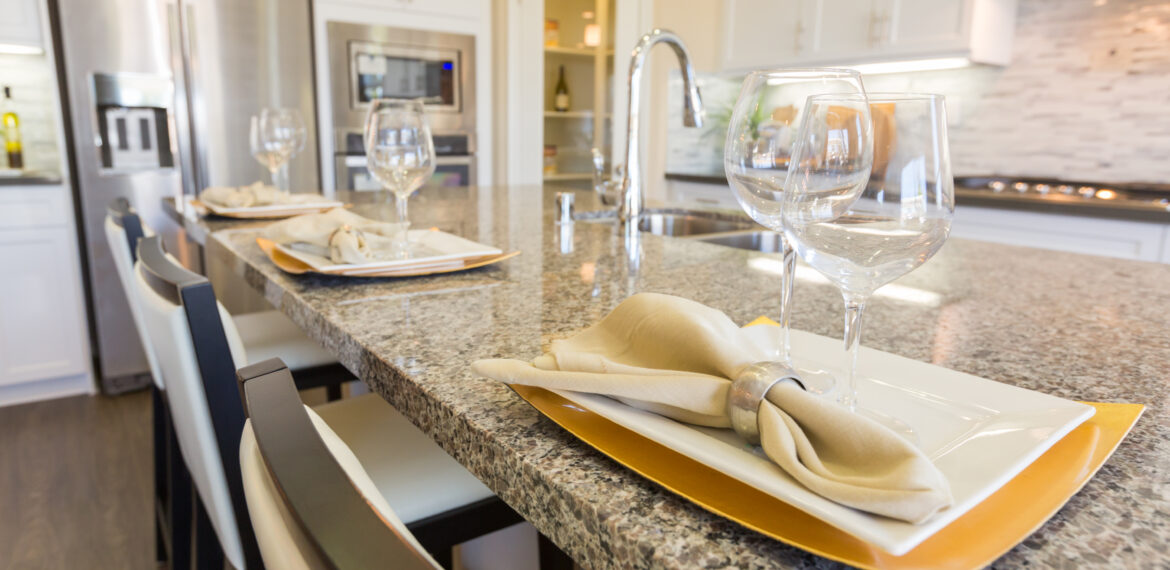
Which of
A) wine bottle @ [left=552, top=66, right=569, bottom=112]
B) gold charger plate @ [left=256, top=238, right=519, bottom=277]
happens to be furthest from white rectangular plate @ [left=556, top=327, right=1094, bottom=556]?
wine bottle @ [left=552, top=66, right=569, bottom=112]

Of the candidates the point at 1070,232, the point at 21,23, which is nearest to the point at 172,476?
the point at 21,23

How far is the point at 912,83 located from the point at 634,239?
107 inches

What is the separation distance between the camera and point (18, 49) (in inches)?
108

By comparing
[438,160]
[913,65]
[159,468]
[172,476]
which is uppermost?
[913,65]

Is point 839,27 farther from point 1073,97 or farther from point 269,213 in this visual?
point 269,213

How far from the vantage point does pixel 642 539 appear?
0.33m

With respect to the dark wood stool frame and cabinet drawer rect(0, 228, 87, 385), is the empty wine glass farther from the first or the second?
cabinet drawer rect(0, 228, 87, 385)

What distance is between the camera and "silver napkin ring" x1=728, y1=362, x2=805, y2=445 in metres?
0.37

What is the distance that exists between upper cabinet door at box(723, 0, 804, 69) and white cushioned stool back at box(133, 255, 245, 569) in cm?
331

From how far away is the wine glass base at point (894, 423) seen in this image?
399 mm

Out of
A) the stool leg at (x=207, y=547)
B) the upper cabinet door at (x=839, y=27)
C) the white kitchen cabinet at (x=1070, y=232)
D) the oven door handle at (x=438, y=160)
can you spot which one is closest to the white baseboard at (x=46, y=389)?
the oven door handle at (x=438, y=160)

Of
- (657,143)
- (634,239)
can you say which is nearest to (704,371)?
(634,239)

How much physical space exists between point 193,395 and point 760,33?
3537 millimetres

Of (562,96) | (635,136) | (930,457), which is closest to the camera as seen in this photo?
(930,457)
